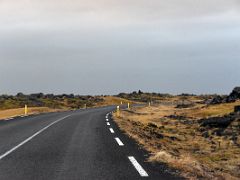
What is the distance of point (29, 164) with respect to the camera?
37.3 feet

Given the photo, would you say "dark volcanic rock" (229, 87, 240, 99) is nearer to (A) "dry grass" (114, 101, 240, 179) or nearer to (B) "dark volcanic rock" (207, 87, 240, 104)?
(B) "dark volcanic rock" (207, 87, 240, 104)

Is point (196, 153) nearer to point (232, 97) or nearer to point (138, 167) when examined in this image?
point (138, 167)

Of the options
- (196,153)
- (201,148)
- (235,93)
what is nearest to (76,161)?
(196,153)

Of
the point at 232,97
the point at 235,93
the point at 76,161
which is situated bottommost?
the point at 76,161

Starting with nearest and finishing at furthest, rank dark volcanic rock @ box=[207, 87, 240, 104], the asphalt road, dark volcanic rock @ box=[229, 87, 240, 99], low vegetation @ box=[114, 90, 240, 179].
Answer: the asphalt road
low vegetation @ box=[114, 90, 240, 179]
dark volcanic rock @ box=[207, 87, 240, 104]
dark volcanic rock @ box=[229, 87, 240, 99]

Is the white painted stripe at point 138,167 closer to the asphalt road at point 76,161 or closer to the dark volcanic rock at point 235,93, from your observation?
the asphalt road at point 76,161

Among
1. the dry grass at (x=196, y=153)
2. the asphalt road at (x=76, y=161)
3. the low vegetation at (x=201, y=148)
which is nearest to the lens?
the asphalt road at (x=76, y=161)

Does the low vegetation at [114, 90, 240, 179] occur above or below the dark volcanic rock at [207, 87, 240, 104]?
below

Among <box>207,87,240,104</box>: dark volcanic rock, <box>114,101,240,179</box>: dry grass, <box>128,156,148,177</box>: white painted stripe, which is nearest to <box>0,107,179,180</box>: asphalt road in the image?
<box>128,156,148,177</box>: white painted stripe

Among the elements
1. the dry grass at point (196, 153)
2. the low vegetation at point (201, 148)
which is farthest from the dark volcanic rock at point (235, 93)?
the low vegetation at point (201, 148)

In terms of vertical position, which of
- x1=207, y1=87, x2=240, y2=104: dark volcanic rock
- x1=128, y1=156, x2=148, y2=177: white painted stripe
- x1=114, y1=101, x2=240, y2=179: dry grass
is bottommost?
x1=114, y1=101, x2=240, y2=179: dry grass

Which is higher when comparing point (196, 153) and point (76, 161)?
point (76, 161)

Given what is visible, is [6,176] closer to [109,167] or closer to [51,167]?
[51,167]

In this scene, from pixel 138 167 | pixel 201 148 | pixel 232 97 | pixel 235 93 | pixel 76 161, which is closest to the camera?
pixel 138 167
